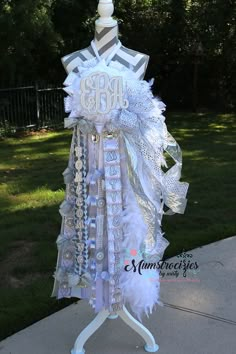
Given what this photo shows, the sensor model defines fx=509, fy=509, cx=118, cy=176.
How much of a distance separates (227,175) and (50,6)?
6172 mm

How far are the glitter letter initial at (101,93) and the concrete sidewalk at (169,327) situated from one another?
1.35 metres

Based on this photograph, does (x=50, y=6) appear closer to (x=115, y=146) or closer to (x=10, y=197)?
(x=10, y=197)

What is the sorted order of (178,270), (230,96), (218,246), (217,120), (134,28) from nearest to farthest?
(178,270) → (218,246) → (217,120) → (134,28) → (230,96)

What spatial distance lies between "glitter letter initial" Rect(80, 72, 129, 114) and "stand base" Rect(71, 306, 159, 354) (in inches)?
43.7

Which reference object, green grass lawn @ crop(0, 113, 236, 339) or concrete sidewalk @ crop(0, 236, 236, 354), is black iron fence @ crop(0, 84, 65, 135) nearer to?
green grass lawn @ crop(0, 113, 236, 339)

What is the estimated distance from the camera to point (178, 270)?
12.8ft

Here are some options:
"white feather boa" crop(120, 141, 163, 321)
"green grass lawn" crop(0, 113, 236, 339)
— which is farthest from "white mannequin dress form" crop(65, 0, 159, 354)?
"green grass lawn" crop(0, 113, 236, 339)

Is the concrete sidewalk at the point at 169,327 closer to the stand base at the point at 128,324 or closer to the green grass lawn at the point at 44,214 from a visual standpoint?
the stand base at the point at 128,324

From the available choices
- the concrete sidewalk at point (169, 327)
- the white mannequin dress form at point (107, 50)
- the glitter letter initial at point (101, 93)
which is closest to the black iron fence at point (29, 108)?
the concrete sidewalk at point (169, 327)

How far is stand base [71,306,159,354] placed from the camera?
2.81m

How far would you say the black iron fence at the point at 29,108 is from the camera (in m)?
11.3

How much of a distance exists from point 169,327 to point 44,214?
245 cm

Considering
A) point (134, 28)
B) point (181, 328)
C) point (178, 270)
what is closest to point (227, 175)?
point (178, 270)

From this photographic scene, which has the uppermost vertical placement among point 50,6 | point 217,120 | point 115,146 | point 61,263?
point 50,6
